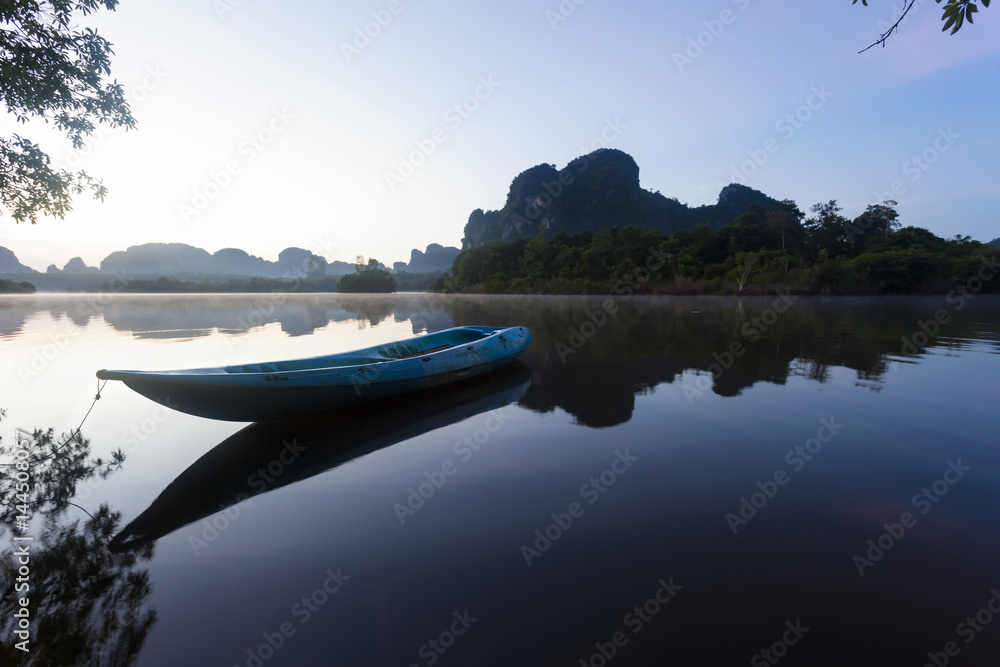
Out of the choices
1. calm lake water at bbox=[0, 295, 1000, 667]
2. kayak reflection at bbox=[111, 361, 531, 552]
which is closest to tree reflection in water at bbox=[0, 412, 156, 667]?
calm lake water at bbox=[0, 295, 1000, 667]

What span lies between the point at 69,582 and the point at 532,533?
9.75ft

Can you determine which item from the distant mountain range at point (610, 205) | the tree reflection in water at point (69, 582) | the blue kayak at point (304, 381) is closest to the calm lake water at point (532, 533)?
the tree reflection in water at point (69, 582)

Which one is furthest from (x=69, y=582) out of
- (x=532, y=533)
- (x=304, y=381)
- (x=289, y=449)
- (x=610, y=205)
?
(x=610, y=205)

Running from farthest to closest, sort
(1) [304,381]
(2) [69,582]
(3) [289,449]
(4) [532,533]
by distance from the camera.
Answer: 1. (1) [304,381]
2. (3) [289,449]
3. (4) [532,533]
4. (2) [69,582]

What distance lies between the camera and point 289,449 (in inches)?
183

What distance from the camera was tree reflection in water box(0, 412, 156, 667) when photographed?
2.08 meters

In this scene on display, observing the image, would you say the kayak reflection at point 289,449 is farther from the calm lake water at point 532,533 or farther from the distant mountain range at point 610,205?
the distant mountain range at point 610,205

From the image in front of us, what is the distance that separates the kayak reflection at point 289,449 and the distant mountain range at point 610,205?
108 m

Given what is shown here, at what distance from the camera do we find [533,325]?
1656cm

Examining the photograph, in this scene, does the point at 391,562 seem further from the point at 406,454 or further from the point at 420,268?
the point at 420,268

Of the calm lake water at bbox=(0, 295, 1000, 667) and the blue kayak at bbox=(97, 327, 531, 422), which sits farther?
the blue kayak at bbox=(97, 327, 531, 422)

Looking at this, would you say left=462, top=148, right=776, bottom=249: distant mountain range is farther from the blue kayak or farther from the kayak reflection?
the kayak reflection

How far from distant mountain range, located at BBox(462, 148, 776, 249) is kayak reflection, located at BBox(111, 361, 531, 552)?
10789 centimetres

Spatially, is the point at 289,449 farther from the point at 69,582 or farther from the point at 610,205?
the point at 610,205
